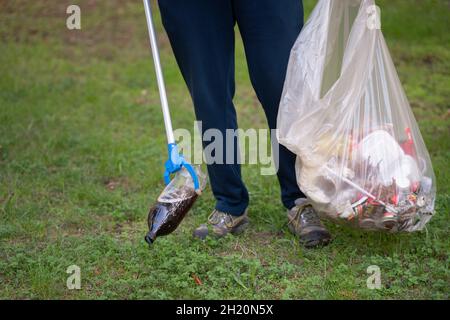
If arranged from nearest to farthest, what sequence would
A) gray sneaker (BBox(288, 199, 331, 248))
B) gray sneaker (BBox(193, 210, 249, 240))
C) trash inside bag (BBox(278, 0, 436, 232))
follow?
trash inside bag (BBox(278, 0, 436, 232)), gray sneaker (BBox(288, 199, 331, 248)), gray sneaker (BBox(193, 210, 249, 240))

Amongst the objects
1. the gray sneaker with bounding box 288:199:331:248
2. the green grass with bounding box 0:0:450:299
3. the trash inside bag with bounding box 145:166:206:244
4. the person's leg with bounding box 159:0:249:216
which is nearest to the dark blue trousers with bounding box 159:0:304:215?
the person's leg with bounding box 159:0:249:216

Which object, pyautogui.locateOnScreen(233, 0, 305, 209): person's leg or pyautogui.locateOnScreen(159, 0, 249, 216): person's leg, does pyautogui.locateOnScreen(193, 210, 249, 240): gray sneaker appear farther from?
pyautogui.locateOnScreen(233, 0, 305, 209): person's leg

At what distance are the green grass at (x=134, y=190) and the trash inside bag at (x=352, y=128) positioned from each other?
0.24 metres

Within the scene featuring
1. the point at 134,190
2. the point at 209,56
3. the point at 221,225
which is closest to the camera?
the point at 209,56

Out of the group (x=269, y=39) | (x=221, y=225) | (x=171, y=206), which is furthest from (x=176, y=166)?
(x=269, y=39)

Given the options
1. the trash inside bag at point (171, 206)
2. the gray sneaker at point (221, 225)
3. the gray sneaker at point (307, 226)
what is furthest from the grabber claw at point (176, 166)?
the gray sneaker at point (307, 226)

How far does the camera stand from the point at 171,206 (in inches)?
94.0

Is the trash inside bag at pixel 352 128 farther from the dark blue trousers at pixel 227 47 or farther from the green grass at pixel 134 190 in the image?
the green grass at pixel 134 190

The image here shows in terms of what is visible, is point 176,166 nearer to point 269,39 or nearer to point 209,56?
point 209,56

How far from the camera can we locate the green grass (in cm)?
238

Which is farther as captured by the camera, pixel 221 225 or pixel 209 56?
pixel 221 225

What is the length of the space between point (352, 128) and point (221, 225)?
0.70 metres
